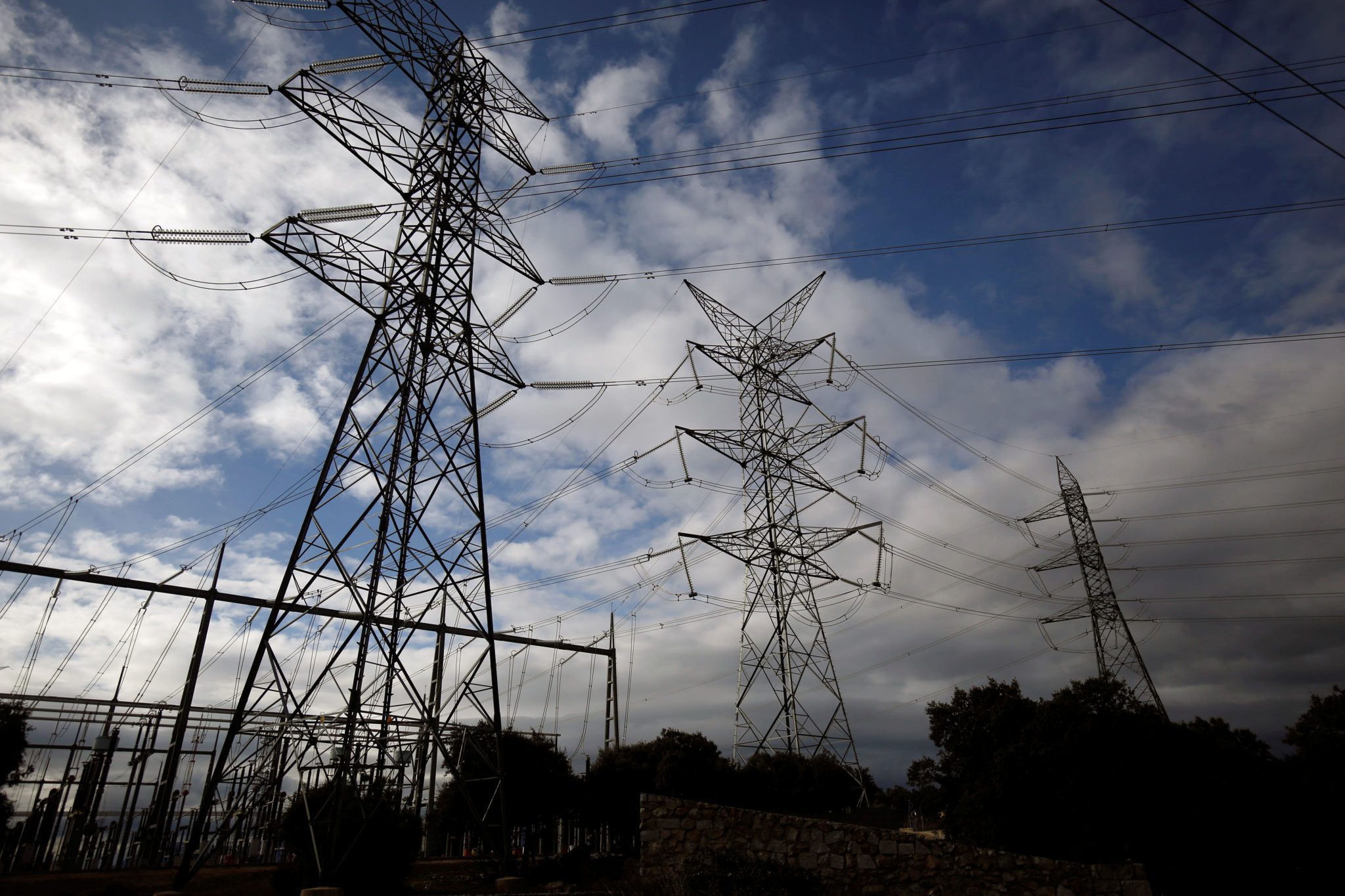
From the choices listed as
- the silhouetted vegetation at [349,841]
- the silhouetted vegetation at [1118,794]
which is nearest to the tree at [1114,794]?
the silhouetted vegetation at [1118,794]

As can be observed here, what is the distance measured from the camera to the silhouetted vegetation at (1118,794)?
57.8 feet

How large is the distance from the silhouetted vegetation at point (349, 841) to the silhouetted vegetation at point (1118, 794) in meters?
14.3

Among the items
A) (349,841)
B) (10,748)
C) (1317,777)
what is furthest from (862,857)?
(1317,777)

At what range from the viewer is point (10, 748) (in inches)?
655

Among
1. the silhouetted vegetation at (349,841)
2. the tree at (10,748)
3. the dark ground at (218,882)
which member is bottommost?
the dark ground at (218,882)

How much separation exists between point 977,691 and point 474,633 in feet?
53.0

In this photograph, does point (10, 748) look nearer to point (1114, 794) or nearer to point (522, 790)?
point (522, 790)

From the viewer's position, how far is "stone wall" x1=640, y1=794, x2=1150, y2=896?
10.7 meters

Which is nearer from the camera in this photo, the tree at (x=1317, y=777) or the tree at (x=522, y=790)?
the tree at (x=1317, y=777)

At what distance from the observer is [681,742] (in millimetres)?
29062

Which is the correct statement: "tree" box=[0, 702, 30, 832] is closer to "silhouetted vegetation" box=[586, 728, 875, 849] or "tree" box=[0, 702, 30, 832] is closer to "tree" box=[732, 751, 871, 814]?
"silhouetted vegetation" box=[586, 728, 875, 849]

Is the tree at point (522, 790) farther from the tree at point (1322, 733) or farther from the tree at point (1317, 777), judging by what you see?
the tree at point (1322, 733)

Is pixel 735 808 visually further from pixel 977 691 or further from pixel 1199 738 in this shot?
pixel 1199 738

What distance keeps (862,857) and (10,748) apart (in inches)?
757
